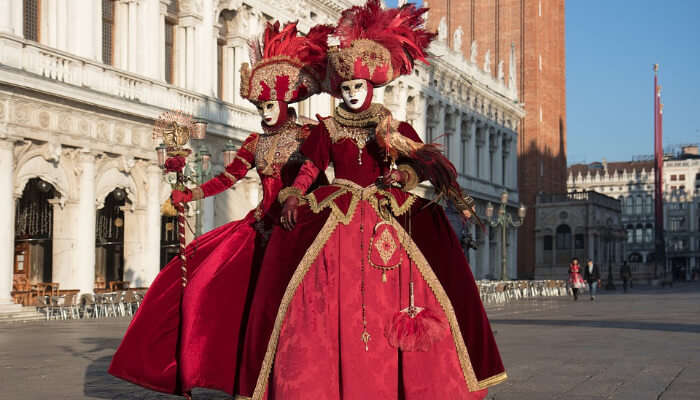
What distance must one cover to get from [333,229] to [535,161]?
2058 inches

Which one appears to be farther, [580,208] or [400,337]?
[580,208]

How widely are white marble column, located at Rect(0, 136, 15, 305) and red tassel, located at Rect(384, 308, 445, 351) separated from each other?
12721 mm

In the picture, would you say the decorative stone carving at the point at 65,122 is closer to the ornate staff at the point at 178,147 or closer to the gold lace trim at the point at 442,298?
the ornate staff at the point at 178,147

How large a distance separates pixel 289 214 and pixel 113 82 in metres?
15.1

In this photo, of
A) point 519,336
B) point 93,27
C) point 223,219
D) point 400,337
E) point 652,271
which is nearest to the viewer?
point 400,337

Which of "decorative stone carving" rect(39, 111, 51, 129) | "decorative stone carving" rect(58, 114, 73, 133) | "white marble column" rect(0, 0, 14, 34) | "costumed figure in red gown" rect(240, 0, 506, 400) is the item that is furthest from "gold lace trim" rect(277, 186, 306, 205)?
"decorative stone carving" rect(58, 114, 73, 133)

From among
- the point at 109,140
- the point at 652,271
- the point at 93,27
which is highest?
the point at 93,27

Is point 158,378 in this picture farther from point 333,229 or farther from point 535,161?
point 535,161

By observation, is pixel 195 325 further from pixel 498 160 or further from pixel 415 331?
pixel 498 160

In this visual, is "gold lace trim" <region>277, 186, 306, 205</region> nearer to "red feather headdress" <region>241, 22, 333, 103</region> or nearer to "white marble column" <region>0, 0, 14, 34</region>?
"red feather headdress" <region>241, 22, 333, 103</region>

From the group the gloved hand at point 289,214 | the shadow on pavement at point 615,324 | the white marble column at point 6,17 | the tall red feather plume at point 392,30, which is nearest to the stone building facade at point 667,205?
the shadow on pavement at point 615,324

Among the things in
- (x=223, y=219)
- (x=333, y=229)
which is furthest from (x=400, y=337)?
(x=223, y=219)

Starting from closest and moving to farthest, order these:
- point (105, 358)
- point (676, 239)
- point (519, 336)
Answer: point (105, 358) → point (519, 336) → point (676, 239)

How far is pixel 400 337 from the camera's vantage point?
409cm
